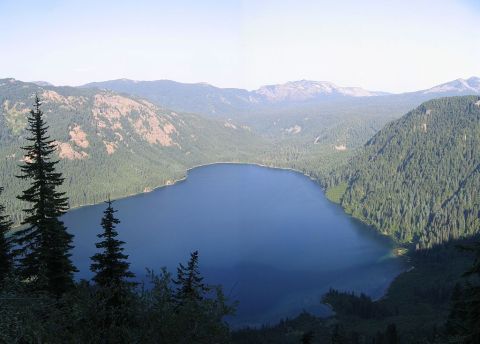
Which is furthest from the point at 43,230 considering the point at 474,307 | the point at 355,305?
the point at 355,305

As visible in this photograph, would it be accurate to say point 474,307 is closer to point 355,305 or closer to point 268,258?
point 355,305

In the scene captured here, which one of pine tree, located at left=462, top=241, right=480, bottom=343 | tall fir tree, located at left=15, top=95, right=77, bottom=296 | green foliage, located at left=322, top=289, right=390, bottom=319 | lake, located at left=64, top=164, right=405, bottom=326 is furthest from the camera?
lake, located at left=64, top=164, right=405, bottom=326

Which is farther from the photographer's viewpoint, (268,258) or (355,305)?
(268,258)

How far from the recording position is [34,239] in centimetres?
3594

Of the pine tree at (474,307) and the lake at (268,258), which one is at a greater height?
the pine tree at (474,307)

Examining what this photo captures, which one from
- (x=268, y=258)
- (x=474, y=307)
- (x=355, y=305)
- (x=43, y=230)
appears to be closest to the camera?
(x=474, y=307)

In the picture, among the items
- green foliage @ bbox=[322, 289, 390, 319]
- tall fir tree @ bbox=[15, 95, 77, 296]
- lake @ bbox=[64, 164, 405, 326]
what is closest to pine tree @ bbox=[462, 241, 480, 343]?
tall fir tree @ bbox=[15, 95, 77, 296]

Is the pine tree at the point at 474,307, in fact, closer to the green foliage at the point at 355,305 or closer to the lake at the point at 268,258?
the lake at the point at 268,258

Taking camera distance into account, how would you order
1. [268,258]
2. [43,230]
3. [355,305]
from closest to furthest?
[43,230], [355,305], [268,258]

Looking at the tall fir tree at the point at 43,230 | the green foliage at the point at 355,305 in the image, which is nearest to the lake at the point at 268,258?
the green foliage at the point at 355,305

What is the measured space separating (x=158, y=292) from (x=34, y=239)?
21.7 meters

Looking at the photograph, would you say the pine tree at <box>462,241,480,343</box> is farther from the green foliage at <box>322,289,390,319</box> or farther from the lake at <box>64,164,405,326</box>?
the green foliage at <box>322,289,390,319</box>

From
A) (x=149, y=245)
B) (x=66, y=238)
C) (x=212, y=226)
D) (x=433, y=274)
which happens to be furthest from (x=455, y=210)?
(x=66, y=238)

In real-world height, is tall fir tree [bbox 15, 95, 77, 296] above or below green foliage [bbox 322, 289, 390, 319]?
above
